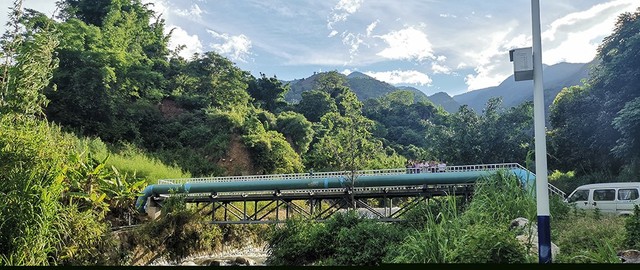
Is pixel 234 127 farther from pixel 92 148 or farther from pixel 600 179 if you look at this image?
pixel 600 179

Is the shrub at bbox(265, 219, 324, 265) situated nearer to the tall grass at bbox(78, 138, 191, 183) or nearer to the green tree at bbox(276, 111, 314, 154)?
the tall grass at bbox(78, 138, 191, 183)

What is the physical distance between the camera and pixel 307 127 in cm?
2698

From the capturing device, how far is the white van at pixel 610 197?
32.3ft

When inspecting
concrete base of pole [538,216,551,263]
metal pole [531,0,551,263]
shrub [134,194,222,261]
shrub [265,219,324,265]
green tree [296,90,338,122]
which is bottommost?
shrub [134,194,222,261]

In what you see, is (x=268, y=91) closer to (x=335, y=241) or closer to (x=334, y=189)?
(x=334, y=189)

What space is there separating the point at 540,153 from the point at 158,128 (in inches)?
867

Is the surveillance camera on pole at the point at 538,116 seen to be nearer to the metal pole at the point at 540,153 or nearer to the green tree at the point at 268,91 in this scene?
the metal pole at the point at 540,153

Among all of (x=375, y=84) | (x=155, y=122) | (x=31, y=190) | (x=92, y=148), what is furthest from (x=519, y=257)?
(x=375, y=84)

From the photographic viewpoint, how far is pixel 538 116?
14.9ft

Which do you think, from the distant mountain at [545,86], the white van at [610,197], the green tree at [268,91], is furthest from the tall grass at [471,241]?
the distant mountain at [545,86]

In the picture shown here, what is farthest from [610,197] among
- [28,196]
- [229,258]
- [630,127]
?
[28,196]

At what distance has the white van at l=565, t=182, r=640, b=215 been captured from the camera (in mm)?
9844

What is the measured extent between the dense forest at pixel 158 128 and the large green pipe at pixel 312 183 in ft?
2.00

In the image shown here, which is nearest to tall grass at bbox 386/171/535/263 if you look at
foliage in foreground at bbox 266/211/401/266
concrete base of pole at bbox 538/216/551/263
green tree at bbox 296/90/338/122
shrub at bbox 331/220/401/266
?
concrete base of pole at bbox 538/216/551/263
